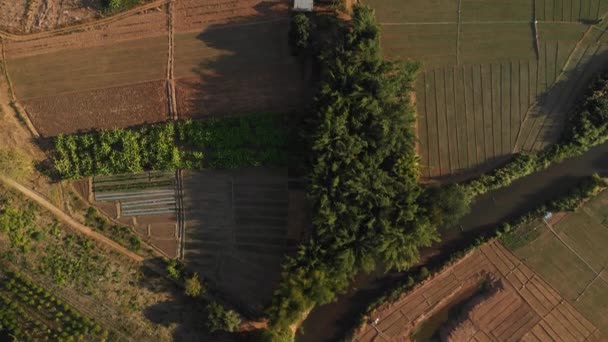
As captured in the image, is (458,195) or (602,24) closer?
(458,195)

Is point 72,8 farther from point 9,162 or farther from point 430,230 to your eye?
point 430,230

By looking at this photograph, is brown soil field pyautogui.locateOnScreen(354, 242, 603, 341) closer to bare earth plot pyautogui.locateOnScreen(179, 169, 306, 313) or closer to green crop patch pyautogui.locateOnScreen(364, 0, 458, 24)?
bare earth plot pyautogui.locateOnScreen(179, 169, 306, 313)

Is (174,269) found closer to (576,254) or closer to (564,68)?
(576,254)

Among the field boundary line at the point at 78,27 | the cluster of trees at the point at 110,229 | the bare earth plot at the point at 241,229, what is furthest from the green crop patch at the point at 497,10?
the cluster of trees at the point at 110,229

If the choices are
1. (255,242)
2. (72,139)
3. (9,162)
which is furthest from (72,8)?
(255,242)

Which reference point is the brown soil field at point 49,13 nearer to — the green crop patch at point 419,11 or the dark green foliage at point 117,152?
the dark green foliage at point 117,152

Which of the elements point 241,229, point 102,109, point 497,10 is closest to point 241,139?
point 241,229
